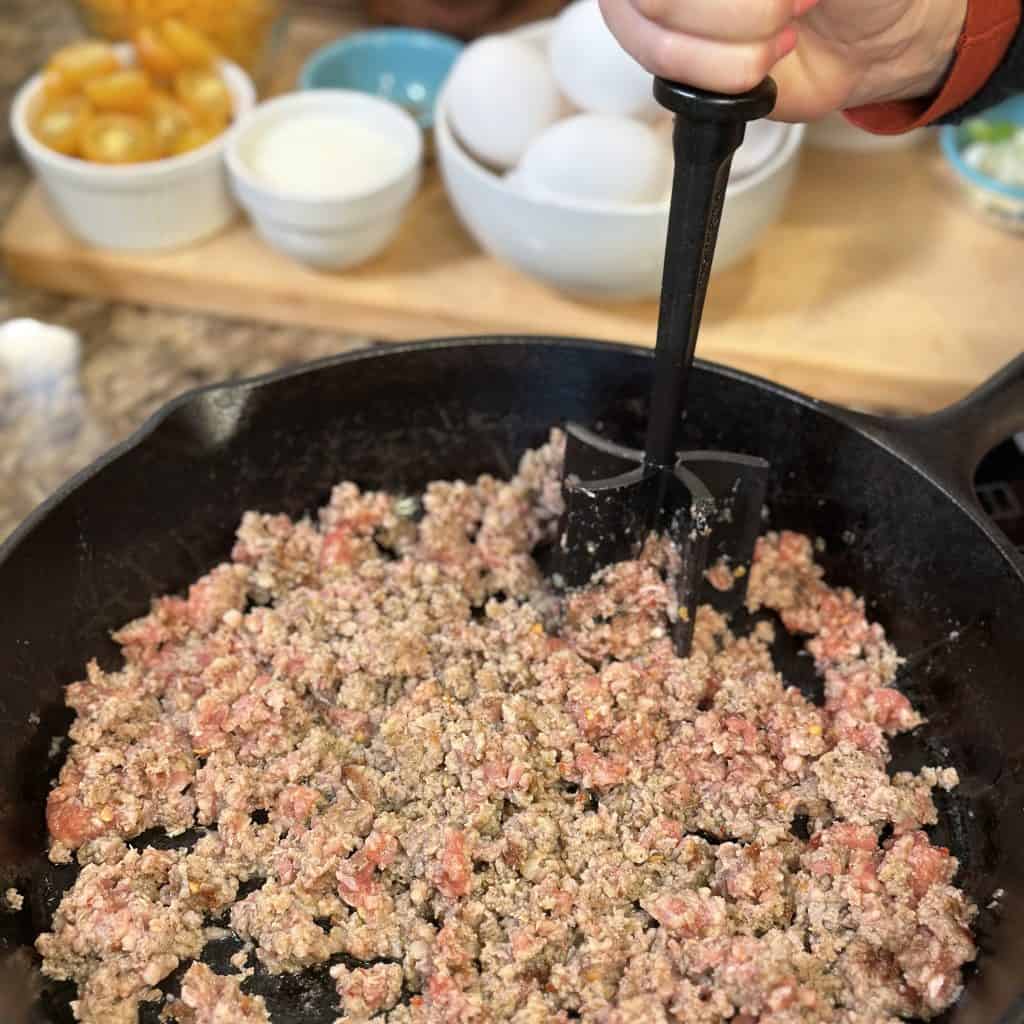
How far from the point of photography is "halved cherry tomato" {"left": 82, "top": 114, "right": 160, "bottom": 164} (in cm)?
141

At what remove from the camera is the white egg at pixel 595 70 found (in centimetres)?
132

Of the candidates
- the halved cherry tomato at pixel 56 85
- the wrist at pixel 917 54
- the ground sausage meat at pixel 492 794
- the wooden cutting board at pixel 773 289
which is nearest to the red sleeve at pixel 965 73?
the wrist at pixel 917 54

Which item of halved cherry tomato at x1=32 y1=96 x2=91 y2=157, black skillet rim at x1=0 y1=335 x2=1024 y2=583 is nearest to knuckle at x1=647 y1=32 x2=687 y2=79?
black skillet rim at x1=0 y1=335 x2=1024 y2=583

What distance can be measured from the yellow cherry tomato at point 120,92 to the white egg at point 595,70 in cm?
47

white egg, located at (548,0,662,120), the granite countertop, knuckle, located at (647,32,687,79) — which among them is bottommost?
the granite countertop

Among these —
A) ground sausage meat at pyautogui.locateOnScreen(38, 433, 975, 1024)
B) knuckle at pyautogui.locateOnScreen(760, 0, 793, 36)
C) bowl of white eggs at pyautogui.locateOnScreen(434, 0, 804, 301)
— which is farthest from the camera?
bowl of white eggs at pyautogui.locateOnScreen(434, 0, 804, 301)

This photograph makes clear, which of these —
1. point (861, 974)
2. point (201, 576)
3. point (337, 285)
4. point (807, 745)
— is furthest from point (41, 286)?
point (861, 974)

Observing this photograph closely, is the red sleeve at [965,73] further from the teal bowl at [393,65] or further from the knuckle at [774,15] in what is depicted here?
the teal bowl at [393,65]

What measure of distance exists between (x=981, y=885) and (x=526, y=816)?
35 cm

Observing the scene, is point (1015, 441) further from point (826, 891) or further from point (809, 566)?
point (826, 891)

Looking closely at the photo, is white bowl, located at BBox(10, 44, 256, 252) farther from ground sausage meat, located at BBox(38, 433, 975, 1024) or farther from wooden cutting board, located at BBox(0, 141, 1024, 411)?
ground sausage meat, located at BBox(38, 433, 975, 1024)

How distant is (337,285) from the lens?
147cm

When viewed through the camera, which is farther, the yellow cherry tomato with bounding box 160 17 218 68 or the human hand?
the yellow cherry tomato with bounding box 160 17 218 68

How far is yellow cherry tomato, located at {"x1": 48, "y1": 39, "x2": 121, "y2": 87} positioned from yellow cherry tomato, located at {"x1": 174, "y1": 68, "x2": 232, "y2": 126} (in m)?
0.08
